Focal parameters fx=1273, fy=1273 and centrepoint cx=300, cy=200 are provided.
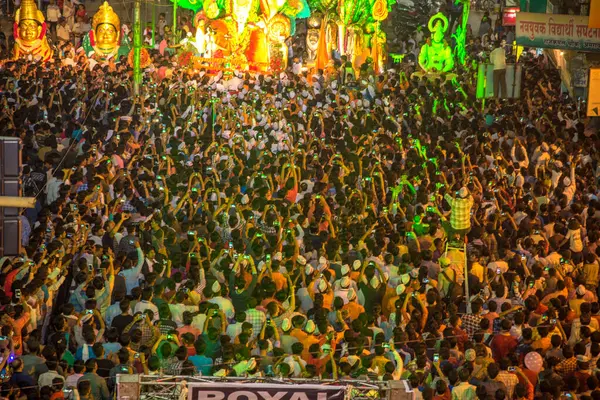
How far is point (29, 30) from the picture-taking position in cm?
2908

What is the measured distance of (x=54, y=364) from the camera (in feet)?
36.3

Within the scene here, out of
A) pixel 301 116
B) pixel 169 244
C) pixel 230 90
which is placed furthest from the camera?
pixel 230 90

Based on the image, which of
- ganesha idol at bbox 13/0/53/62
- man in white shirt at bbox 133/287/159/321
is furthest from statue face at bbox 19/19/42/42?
man in white shirt at bbox 133/287/159/321

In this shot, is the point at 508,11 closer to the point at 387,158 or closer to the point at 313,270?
the point at 387,158

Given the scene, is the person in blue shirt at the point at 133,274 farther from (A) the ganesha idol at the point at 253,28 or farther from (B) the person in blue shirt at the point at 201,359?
(A) the ganesha idol at the point at 253,28

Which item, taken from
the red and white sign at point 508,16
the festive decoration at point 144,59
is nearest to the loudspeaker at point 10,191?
the festive decoration at point 144,59

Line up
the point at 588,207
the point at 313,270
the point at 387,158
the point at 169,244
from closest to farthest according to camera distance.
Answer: the point at 313,270, the point at 169,244, the point at 588,207, the point at 387,158

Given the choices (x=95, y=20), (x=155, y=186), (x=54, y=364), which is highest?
(x=95, y=20)

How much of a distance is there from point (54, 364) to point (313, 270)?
363cm

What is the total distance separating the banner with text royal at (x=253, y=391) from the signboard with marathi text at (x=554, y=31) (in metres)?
14.7

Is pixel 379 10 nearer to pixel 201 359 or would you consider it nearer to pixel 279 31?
pixel 279 31

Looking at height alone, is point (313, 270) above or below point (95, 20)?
below

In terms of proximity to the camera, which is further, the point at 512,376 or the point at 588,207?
the point at 588,207

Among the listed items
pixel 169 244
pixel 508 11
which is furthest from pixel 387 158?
pixel 508 11
